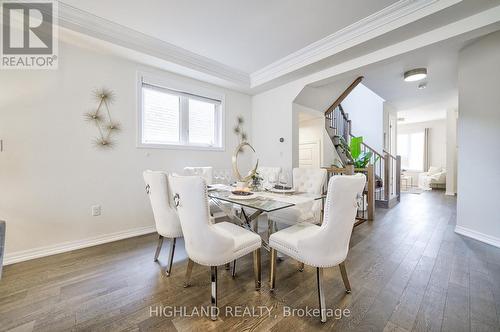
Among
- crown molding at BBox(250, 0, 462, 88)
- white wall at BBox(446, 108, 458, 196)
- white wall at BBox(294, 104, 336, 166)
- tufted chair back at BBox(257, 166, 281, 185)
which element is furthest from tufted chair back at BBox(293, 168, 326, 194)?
white wall at BBox(446, 108, 458, 196)

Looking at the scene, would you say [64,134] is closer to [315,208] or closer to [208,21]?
[208,21]

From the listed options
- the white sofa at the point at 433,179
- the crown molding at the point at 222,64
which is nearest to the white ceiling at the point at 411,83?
A: the crown molding at the point at 222,64

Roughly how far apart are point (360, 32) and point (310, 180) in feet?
6.65

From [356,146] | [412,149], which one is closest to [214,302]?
[356,146]

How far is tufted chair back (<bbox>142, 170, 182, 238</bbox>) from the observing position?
193 centimetres

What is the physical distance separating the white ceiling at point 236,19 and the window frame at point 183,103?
0.66 metres

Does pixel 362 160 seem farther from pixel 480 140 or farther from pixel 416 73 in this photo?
pixel 416 73

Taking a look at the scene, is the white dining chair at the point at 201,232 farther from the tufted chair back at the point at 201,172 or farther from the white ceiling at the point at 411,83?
the white ceiling at the point at 411,83

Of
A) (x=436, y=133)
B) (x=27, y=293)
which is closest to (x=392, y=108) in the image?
(x=436, y=133)

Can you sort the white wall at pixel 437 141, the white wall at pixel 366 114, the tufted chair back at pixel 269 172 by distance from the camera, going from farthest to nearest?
the white wall at pixel 437 141 < the white wall at pixel 366 114 < the tufted chair back at pixel 269 172

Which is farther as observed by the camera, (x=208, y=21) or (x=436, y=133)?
(x=436, y=133)

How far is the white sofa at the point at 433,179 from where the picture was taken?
7.62 m

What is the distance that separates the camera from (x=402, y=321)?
1354 mm

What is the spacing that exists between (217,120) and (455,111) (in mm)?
7703
